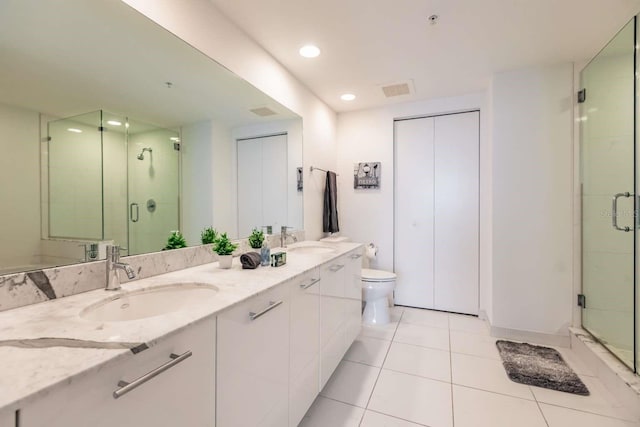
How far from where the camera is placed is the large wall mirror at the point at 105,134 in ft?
3.36

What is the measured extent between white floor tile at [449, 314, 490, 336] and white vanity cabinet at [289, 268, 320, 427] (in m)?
1.82

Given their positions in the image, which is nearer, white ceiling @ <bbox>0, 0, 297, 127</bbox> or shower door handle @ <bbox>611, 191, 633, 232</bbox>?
white ceiling @ <bbox>0, 0, 297, 127</bbox>

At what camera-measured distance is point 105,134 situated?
1.31 metres

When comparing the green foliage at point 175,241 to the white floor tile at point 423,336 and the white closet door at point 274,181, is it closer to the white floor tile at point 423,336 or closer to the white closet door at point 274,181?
the white closet door at point 274,181

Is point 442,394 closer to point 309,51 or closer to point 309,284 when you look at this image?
point 309,284

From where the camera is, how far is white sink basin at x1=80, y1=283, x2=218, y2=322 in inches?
40.9

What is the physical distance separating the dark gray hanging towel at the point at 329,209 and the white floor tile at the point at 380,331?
1061 millimetres

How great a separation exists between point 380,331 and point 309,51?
2.52 metres

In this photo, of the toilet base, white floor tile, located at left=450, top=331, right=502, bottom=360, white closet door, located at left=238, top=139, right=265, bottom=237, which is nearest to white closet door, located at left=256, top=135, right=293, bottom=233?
white closet door, located at left=238, top=139, right=265, bottom=237

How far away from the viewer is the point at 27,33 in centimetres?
104

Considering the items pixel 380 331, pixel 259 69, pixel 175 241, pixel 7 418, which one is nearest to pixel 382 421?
pixel 380 331

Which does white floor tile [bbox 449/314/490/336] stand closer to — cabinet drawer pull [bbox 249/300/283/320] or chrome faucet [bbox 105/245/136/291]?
cabinet drawer pull [bbox 249/300/283/320]

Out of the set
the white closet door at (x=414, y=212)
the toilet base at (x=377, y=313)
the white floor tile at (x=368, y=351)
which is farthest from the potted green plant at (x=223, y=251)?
the white closet door at (x=414, y=212)

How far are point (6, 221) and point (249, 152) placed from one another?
1447 millimetres
